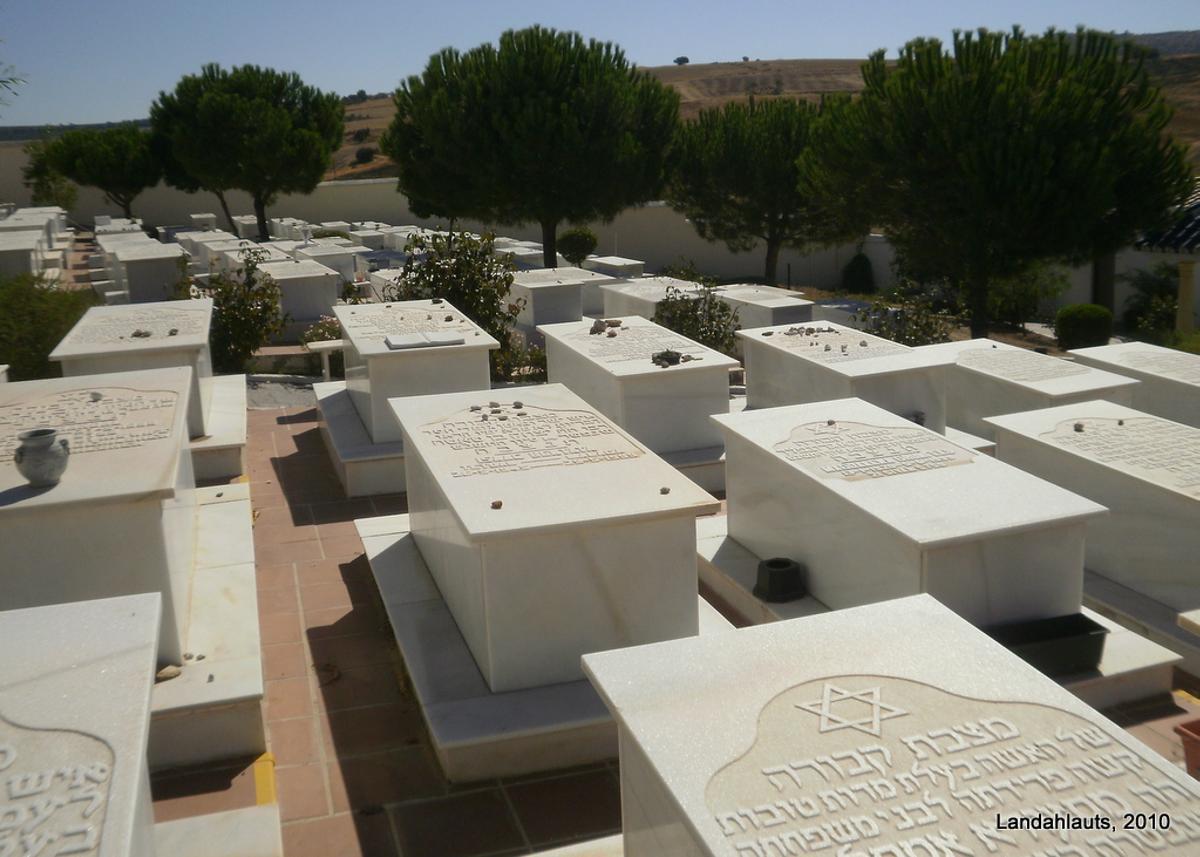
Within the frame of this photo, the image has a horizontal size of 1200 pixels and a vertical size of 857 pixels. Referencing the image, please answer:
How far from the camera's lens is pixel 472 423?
23.2ft

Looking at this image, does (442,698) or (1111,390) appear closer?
(442,698)

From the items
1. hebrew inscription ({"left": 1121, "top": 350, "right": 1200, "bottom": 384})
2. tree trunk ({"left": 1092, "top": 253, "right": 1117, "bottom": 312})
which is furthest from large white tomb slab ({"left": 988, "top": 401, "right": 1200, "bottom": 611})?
tree trunk ({"left": 1092, "top": 253, "right": 1117, "bottom": 312})

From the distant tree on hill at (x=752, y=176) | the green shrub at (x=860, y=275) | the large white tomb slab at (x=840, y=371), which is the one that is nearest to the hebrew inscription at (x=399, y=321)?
the large white tomb slab at (x=840, y=371)

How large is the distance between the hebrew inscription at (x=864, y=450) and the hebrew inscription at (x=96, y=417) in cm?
372

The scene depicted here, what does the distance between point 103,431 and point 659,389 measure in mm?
4568

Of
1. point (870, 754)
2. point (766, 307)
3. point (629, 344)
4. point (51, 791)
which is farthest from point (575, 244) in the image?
point (51, 791)

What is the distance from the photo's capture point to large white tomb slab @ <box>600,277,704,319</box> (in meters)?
14.4

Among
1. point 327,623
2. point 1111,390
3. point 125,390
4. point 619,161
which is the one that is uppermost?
point 619,161

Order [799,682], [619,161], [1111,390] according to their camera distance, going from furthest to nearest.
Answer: [619,161]
[1111,390]
[799,682]

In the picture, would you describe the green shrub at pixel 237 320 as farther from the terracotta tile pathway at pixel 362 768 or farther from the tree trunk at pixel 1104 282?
the tree trunk at pixel 1104 282

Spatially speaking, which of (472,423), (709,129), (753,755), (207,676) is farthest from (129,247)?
(753,755)

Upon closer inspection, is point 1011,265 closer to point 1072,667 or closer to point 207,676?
point 1072,667

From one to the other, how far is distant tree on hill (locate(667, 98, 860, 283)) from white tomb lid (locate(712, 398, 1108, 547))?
16.6 metres

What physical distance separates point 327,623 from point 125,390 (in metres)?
2.16
